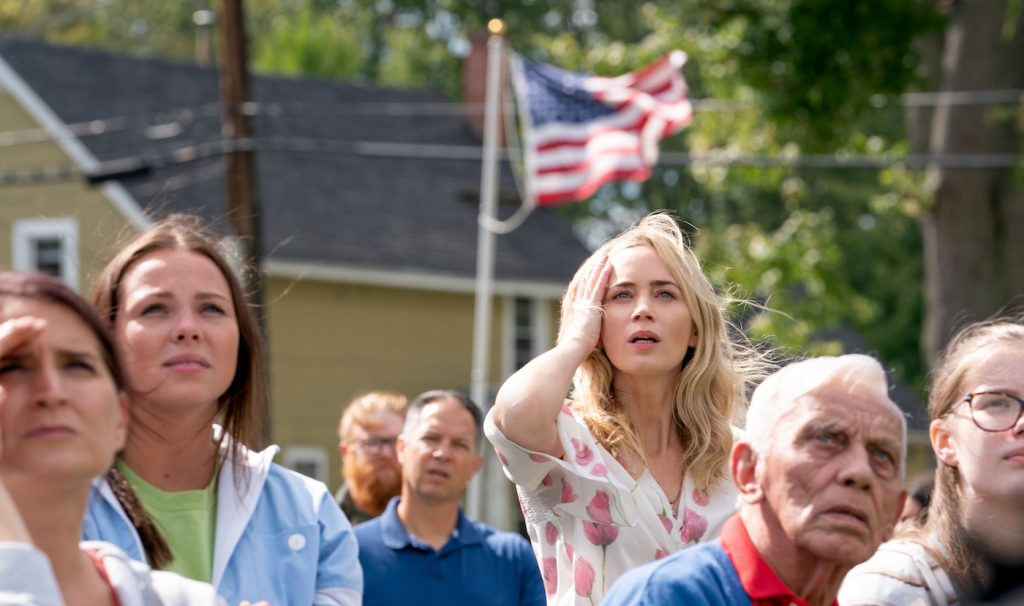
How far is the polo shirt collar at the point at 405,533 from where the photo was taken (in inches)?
271

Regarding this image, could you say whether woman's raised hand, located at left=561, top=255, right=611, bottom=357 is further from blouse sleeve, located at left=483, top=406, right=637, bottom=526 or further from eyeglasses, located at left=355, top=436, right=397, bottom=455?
eyeglasses, located at left=355, top=436, right=397, bottom=455

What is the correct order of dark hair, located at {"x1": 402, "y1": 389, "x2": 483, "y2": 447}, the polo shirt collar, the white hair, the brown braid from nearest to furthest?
the white hair, the brown braid, the polo shirt collar, dark hair, located at {"x1": 402, "y1": 389, "x2": 483, "y2": 447}

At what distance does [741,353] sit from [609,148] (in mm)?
10915

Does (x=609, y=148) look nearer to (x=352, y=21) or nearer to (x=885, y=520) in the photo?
(x=885, y=520)

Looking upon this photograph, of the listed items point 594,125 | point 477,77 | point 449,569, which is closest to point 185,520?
point 449,569

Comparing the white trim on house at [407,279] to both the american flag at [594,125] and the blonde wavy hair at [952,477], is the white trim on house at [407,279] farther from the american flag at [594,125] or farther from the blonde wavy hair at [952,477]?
the blonde wavy hair at [952,477]

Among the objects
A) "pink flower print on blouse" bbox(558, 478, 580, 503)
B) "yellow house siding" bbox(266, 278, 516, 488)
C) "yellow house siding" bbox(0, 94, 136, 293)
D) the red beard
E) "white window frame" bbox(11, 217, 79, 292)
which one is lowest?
"pink flower print on blouse" bbox(558, 478, 580, 503)

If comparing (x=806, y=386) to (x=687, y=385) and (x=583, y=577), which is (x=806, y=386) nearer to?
(x=583, y=577)

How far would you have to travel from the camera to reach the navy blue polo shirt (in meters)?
6.73

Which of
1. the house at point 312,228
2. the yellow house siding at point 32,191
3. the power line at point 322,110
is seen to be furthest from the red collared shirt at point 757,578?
the yellow house siding at point 32,191

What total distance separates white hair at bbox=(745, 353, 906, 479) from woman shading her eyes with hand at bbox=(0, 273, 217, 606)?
1099 millimetres

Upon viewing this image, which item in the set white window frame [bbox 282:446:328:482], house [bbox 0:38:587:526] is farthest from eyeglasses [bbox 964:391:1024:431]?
white window frame [bbox 282:446:328:482]

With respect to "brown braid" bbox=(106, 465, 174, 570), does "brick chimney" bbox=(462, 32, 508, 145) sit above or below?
above

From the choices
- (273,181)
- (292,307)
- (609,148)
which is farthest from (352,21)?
(609,148)
